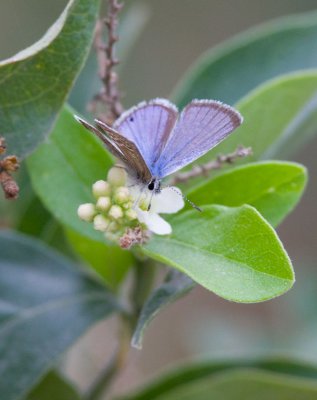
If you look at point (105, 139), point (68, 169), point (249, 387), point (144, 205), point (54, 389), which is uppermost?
point (105, 139)

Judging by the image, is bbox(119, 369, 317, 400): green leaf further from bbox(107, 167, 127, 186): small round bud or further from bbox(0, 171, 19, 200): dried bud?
bbox(0, 171, 19, 200): dried bud

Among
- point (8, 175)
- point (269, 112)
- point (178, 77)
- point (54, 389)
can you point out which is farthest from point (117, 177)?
point (178, 77)

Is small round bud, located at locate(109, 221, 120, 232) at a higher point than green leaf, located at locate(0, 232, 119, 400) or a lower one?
higher

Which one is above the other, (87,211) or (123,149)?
(123,149)

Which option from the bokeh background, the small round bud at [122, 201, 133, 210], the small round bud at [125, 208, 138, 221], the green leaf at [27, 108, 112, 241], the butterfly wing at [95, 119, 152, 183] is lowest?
the bokeh background

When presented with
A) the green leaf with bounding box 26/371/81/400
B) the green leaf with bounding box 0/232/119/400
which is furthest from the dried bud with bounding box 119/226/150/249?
the green leaf with bounding box 26/371/81/400

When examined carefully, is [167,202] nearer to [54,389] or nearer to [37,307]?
[37,307]

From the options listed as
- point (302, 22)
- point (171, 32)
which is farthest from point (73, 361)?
point (171, 32)

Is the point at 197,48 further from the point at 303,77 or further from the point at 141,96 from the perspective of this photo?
the point at 303,77
